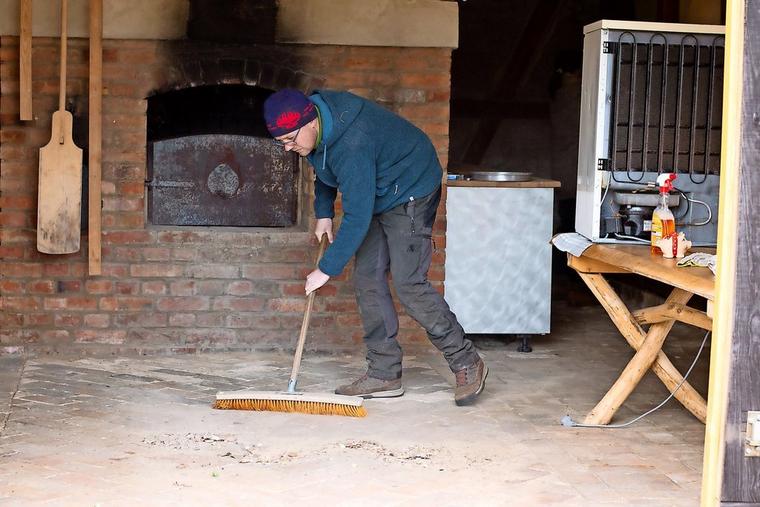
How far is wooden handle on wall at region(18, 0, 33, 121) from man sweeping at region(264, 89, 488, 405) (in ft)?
5.31

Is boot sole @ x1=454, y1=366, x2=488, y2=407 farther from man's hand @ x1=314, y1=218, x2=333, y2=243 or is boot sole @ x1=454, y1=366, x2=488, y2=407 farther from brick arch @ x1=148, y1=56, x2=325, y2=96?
brick arch @ x1=148, y1=56, x2=325, y2=96

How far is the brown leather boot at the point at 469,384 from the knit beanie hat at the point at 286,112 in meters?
1.33

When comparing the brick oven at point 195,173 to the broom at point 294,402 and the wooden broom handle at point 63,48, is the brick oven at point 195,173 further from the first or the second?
the broom at point 294,402

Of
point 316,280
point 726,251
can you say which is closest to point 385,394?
point 316,280

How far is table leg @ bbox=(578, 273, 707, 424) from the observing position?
13.9 ft

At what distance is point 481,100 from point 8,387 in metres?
5.51

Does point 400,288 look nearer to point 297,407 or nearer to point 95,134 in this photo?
point 297,407

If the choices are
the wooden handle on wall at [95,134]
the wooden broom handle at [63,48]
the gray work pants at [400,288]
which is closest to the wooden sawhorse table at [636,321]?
the gray work pants at [400,288]

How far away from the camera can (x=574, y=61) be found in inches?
352

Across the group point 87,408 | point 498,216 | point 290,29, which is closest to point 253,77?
point 290,29

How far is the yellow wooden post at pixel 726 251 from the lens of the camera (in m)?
2.81

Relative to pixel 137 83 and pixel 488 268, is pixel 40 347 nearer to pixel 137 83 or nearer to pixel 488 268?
pixel 137 83

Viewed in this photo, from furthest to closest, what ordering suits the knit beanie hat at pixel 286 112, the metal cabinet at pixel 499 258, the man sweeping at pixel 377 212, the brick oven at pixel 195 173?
the metal cabinet at pixel 499 258
the brick oven at pixel 195 173
the man sweeping at pixel 377 212
the knit beanie hat at pixel 286 112

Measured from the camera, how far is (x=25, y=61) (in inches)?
208
